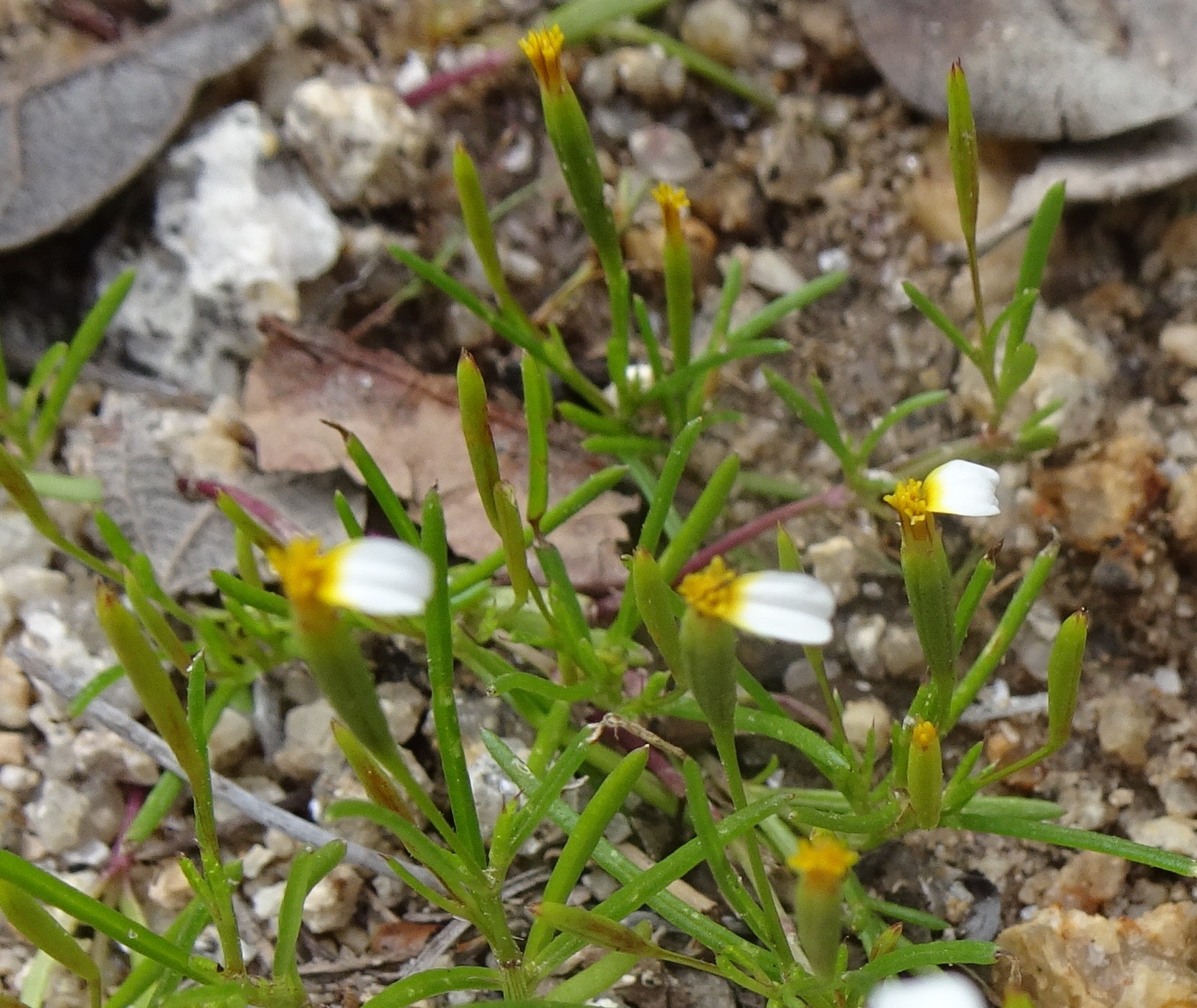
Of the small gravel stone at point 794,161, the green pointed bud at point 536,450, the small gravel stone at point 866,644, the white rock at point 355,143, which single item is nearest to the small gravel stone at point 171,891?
the green pointed bud at point 536,450

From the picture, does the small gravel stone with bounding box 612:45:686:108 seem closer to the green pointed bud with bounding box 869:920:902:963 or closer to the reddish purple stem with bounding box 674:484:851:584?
the reddish purple stem with bounding box 674:484:851:584

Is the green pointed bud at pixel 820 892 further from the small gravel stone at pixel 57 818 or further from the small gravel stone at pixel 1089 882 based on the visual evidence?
the small gravel stone at pixel 57 818

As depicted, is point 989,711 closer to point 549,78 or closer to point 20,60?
point 549,78

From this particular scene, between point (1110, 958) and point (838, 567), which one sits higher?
point (838, 567)

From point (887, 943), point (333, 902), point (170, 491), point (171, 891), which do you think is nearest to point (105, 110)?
point (170, 491)

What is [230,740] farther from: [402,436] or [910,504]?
[910,504]

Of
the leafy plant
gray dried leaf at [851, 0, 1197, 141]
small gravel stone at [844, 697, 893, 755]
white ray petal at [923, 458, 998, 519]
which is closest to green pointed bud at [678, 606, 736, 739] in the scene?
the leafy plant
